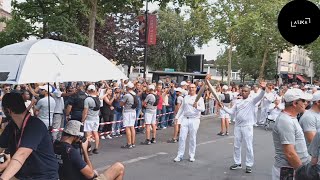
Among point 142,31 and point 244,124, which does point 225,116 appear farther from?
point 142,31

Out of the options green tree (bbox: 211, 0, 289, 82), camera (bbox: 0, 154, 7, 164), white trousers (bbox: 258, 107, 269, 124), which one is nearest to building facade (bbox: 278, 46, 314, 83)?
green tree (bbox: 211, 0, 289, 82)

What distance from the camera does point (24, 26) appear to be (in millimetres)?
20516

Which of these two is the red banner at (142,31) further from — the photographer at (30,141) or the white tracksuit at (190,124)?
the photographer at (30,141)

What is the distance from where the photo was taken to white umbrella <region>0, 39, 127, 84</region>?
3994 millimetres

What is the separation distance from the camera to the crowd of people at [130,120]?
3801 millimetres

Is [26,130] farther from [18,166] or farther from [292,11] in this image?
[292,11]

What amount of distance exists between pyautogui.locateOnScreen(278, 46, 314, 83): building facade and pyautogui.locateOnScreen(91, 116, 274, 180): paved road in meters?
64.3

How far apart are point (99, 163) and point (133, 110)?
2653mm

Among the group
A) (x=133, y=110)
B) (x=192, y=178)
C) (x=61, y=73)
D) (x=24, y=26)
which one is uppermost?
(x=24, y=26)

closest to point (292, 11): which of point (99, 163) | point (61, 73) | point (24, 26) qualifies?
point (61, 73)

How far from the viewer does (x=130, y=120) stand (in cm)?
1152

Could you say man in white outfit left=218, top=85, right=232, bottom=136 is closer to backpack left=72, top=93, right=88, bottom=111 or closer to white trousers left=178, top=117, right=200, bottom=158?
white trousers left=178, top=117, right=200, bottom=158

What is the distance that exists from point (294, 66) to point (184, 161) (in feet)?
280

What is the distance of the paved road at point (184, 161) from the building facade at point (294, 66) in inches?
2533
